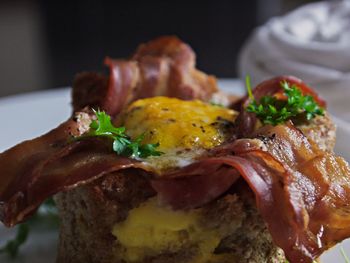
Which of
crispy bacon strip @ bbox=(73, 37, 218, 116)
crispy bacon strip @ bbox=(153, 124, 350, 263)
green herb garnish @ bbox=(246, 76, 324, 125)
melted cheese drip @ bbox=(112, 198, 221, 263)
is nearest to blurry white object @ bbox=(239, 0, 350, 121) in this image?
crispy bacon strip @ bbox=(73, 37, 218, 116)

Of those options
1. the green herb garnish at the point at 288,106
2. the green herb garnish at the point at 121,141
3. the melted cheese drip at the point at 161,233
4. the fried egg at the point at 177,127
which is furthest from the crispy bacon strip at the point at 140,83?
the melted cheese drip at the point at 161,233

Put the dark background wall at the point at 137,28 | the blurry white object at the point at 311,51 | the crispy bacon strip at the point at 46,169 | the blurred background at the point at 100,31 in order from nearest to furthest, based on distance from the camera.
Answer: the crispy bacon strip at the point at 46,169 < the blurry white object at the point at 311,51 < the blurred background at the point at 100,31 < the dark background wall at the point at 137,28

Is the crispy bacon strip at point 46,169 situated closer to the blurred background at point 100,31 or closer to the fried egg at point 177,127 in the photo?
the fried egg at point 177,127

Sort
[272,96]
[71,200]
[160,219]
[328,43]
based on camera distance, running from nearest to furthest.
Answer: [160,219], [71,200], [272,96], [328,43]

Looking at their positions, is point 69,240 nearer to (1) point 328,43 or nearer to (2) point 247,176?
(2) point 247,176

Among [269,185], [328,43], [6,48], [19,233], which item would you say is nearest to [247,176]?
[269,185]

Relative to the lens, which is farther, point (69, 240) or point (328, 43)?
point (328, 43)
